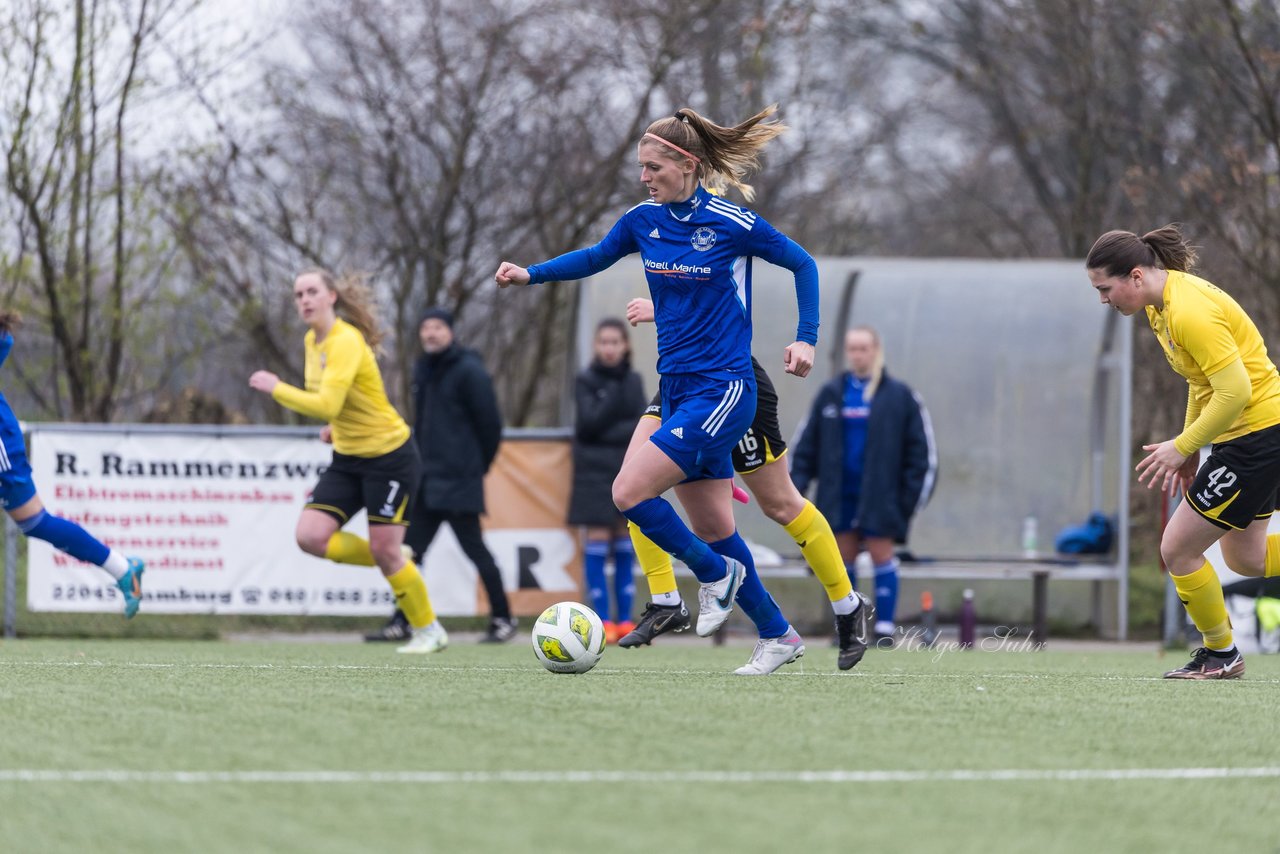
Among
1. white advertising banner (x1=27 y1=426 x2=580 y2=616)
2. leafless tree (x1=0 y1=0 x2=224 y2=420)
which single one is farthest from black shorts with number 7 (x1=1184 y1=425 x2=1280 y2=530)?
leafless tree (x1=0 y1=0 x2=224 y2=420)

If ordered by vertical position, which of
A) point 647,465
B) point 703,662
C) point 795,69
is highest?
point 795,69

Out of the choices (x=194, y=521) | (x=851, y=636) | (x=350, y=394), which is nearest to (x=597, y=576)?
(x=194, y=521)

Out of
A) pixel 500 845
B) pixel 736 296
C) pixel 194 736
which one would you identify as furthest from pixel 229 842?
pixel 736 296

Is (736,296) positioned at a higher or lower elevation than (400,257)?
lower

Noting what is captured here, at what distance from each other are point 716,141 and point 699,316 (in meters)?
0.67

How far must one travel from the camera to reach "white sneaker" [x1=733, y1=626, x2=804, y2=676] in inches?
251

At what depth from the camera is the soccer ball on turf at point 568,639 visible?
616 cm

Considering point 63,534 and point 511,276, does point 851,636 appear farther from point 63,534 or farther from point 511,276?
point 63,534

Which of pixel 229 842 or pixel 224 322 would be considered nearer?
pixel 229 842

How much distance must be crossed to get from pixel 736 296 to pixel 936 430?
7280mm

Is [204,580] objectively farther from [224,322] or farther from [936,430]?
[936,430]

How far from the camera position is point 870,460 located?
10664 mm

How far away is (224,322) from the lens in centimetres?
1488

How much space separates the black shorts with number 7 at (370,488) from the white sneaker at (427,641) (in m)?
0.62
